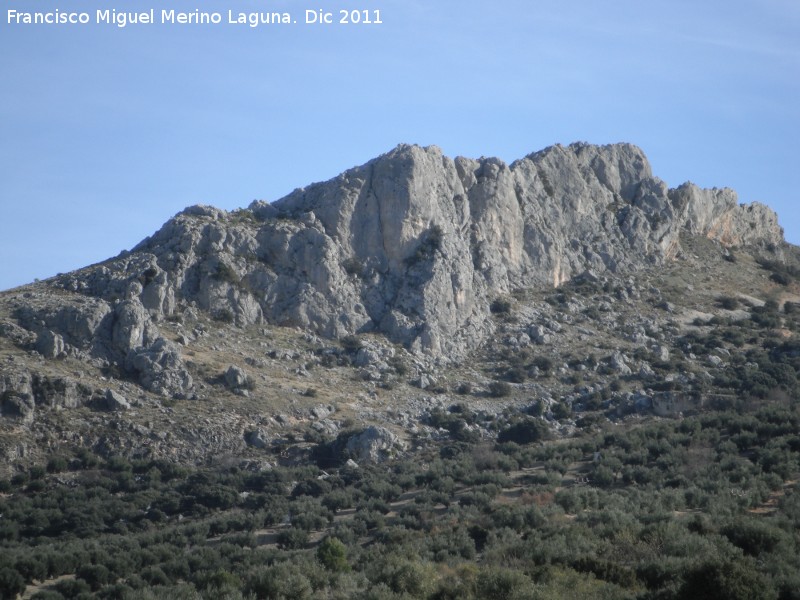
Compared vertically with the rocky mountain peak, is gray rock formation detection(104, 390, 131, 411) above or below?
below

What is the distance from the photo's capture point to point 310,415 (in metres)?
42.3

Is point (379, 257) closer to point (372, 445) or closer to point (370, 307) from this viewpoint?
point (370, 307)

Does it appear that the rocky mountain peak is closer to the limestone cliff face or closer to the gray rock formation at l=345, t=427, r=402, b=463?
the limestone cliff face

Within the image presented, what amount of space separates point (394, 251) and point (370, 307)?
3864 mm

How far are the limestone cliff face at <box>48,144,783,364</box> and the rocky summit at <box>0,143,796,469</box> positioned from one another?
0.11m

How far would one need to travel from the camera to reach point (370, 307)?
5116cm

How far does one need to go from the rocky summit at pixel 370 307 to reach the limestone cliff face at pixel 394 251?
0.11 m

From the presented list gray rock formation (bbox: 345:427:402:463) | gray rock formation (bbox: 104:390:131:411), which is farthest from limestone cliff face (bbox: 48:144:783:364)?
gray rock formation (bbox: 345:427:402:463)

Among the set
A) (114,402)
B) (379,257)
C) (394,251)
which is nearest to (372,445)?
(114,402)

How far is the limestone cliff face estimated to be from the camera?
47.9 metres

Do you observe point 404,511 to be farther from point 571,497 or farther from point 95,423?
point 95,423

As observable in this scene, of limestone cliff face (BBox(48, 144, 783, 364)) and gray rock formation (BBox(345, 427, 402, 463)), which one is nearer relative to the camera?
gray rock formation (BBox(345, 427, 402, 463))

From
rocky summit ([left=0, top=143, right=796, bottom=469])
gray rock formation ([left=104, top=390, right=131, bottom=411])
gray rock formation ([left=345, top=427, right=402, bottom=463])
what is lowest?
gray rock formation ([left=345, top=427, right=402, bottom=463])

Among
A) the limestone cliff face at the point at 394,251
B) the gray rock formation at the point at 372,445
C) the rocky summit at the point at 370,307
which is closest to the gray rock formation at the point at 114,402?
the rocky summit at the point at 370,307
